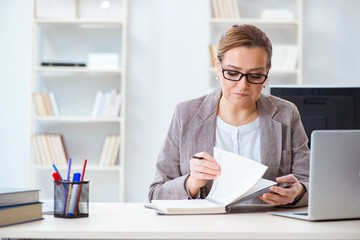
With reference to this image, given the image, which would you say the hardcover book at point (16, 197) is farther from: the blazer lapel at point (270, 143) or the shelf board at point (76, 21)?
the shelf board at point (76, 21)

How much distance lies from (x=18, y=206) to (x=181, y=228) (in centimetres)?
44

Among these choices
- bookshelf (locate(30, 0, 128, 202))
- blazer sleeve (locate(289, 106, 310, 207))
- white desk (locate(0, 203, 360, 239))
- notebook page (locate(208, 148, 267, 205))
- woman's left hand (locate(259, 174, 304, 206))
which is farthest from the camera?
bookshelf (locate(30, 0, 128, 202))

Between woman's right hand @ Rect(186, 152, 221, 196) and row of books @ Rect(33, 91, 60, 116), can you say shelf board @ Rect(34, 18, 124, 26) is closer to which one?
row of books @ Rect(33, 91, 60, 116)

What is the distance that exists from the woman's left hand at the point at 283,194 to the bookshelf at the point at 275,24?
228 cm

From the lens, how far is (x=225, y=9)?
12.6 ft

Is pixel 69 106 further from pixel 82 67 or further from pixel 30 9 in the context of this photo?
pixel 30 9

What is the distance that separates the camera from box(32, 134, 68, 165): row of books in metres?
3.83

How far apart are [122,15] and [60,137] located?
3.67 feet

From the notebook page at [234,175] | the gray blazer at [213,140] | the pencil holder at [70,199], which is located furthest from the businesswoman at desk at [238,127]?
the pencil holder at [70,199]

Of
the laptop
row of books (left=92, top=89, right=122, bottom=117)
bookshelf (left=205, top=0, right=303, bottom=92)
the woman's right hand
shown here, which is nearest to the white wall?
bookshelf (left=205, top=0, right=303, bottom=92)

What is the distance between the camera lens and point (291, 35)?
13.3ft

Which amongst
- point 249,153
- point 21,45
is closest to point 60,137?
point 21,45

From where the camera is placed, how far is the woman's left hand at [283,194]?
60.2 inches

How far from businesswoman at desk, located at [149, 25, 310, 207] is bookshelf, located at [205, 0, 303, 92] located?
1933 millimetres
